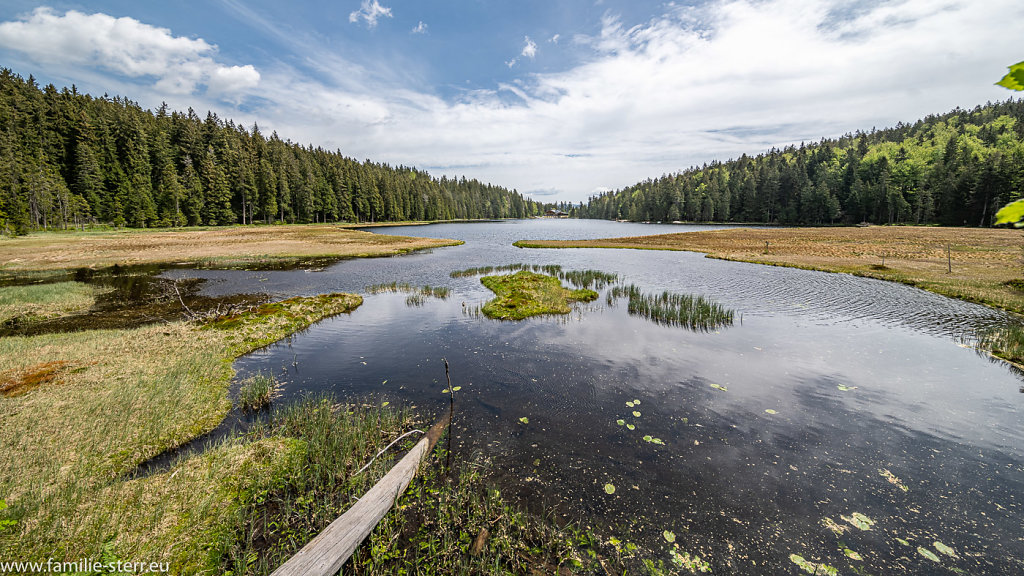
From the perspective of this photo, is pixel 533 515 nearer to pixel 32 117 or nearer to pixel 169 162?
pixel 169 162

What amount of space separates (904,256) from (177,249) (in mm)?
82808

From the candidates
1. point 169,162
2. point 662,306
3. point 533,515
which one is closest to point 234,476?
point 533,515

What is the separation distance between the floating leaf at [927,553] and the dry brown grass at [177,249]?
4649cm

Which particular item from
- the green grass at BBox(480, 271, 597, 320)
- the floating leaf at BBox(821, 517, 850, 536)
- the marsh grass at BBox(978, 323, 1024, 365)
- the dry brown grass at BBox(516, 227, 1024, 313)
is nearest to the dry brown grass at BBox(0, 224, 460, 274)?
the green grass at BBox(480, 271, 597, 320)

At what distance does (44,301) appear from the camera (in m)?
18.3

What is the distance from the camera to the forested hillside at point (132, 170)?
55438mm

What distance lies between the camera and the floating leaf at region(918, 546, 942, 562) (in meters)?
5.13

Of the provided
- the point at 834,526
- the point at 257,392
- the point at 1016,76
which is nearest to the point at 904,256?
the point at 834,526

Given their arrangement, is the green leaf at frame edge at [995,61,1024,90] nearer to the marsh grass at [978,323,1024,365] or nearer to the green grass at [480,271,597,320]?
the green grass at [480,271,597,320]

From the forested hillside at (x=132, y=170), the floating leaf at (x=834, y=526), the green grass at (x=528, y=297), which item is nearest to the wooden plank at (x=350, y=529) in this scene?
the floating leaf at (x=834, y=526)

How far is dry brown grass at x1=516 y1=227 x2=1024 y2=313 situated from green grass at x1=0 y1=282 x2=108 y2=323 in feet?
153

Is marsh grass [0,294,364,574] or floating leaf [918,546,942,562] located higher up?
marsh grass [0,294,364,574]

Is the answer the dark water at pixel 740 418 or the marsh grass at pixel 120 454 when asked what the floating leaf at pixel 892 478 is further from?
the marsh grass at pixel 120 454

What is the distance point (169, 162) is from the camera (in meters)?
73.1
